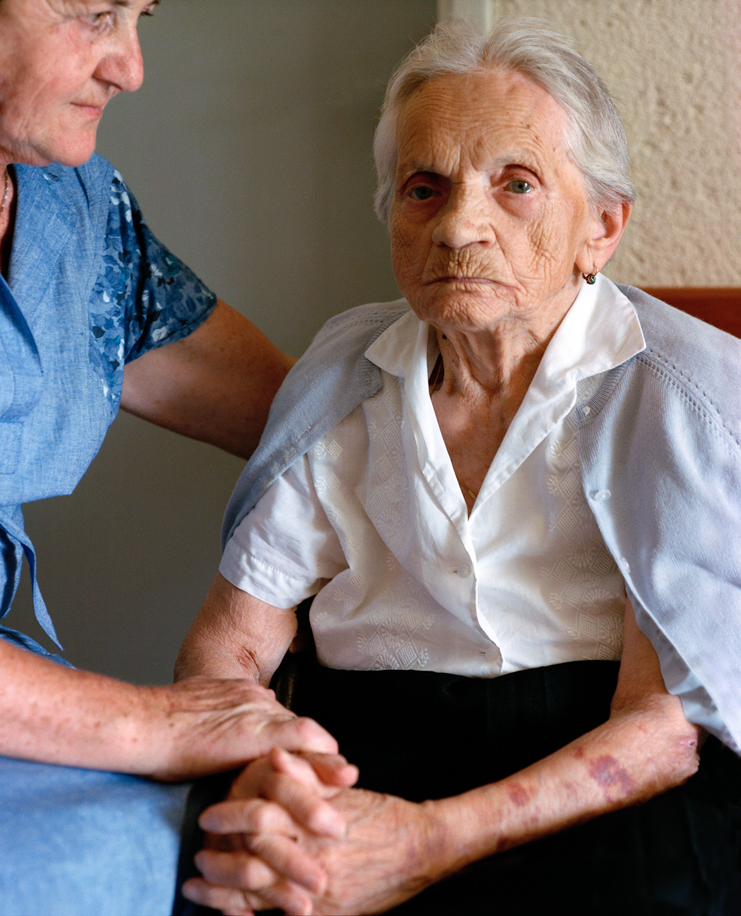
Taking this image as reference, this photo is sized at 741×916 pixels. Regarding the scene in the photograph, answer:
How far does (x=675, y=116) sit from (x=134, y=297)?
1047 mm

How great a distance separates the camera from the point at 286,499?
1417 mm

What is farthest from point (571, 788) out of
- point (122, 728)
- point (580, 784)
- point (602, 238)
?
point (602, 238)

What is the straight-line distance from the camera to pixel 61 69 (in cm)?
116

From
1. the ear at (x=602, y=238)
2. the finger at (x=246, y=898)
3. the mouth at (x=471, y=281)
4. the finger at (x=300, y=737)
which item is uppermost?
the ear at (x=602, y=238)

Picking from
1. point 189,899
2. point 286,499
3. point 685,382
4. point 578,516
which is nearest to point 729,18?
point 685,382

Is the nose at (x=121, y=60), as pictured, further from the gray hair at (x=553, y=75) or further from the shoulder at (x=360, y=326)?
the shoulder at (x=360, y=326)

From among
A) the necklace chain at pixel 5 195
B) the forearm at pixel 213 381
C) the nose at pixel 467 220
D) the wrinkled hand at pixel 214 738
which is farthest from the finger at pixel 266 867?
the necklace chain at pixel 5 195

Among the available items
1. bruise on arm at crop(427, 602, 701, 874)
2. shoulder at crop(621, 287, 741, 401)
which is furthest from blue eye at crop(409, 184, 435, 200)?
bruise on arm at crop(427, 602, 701, 874)

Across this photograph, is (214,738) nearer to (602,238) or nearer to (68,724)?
(68,724)

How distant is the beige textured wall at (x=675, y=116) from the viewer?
1583 millimetres

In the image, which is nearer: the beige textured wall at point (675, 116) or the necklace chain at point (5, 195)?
the necklace chain at point (5, 195)

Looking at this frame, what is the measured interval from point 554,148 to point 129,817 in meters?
1.04

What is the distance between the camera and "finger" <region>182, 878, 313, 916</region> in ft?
3.32

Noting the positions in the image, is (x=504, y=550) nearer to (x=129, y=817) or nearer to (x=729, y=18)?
(x=129, y=817)
